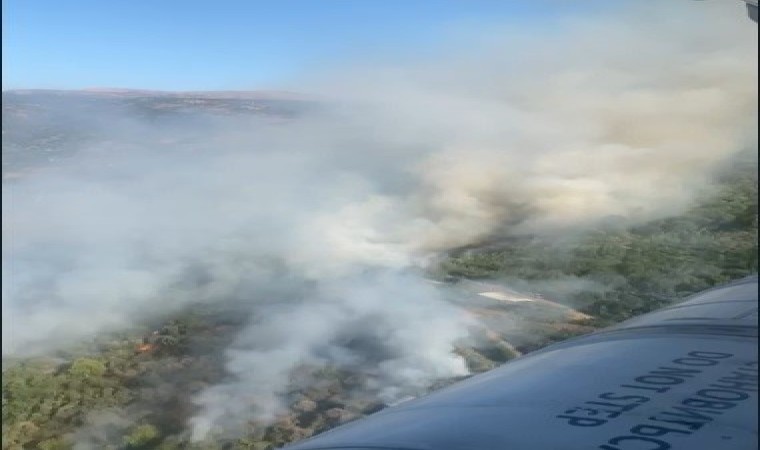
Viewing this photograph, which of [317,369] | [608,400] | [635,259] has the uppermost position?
[608,400]

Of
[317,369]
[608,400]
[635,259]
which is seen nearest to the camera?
[608,400]

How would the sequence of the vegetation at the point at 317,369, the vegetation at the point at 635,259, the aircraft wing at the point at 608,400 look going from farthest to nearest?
1. the vegetation at the point at 635,259
2. the vegetation at the point at 317,369
3. the aircraft wing at the point at 608,400

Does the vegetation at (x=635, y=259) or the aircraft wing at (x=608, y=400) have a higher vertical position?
the aircraft wing at (x=608, y=400)

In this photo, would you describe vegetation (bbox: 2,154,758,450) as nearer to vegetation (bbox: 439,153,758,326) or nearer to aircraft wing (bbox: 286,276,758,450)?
vegetation (bbox: 439,153,758,326)

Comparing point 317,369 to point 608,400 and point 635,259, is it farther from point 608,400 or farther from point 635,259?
point 608,400

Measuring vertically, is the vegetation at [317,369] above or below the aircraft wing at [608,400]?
below

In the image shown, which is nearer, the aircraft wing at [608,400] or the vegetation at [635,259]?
the aircraft wing at [608,400]

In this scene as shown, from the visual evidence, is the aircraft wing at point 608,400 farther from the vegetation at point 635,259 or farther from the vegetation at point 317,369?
the vegetation at point 635,259

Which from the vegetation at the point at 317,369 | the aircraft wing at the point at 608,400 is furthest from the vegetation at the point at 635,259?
the aircraft wing at the point at 608,400

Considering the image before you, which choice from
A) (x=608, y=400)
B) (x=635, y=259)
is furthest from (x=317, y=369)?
(x=608, y=400)

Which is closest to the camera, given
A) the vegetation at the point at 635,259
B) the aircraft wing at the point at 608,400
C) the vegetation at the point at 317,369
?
the aircraft wing at the point at 608,400

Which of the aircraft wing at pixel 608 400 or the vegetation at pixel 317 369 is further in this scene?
the vegetation at pixel 317 369
